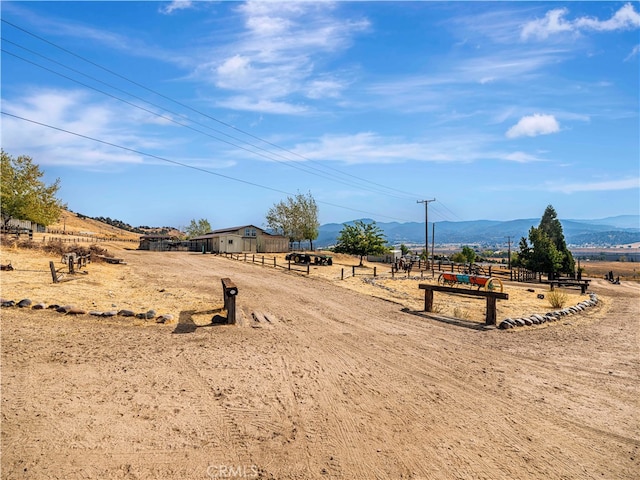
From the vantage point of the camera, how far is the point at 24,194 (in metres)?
37.3

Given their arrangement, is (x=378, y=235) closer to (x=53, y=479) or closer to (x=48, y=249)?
(x=48, y=249)

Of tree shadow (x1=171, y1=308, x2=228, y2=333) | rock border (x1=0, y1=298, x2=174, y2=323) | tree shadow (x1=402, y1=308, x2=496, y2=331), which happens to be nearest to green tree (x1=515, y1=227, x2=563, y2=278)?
tree shadow (x1=402, y1=308, x2=496, y2=331)

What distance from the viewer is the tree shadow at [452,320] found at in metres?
13.5

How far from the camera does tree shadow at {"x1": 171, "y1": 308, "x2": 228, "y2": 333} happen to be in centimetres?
1143

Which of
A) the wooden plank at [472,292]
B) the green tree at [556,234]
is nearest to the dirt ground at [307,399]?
the wooden plank at [472,292]

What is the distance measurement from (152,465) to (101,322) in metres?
7.86

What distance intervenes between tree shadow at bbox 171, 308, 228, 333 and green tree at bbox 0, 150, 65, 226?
110 feet

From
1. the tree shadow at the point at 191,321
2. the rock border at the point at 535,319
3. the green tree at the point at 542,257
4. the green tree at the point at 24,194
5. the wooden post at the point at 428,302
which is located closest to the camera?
the tree shadow at the point at 191,321

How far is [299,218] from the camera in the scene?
6888 cm

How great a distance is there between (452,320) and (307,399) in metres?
9.20

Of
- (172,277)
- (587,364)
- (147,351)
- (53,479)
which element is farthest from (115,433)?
(172,277)

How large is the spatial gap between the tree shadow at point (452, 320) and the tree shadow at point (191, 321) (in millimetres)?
7913

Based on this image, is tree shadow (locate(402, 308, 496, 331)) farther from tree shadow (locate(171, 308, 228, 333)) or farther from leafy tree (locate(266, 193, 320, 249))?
leafy tree (locate(266, 193, 320, 249))

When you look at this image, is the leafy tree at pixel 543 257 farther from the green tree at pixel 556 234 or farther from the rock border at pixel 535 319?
the rock border at pixel 535 319
